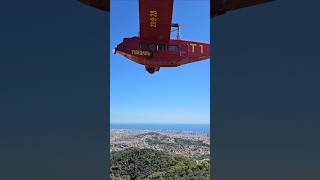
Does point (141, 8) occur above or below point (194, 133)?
above

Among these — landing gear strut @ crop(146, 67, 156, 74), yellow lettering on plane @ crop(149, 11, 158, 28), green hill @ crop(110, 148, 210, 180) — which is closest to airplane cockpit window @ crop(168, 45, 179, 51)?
landing gear strut @ crop(146, 67, 156, 74)

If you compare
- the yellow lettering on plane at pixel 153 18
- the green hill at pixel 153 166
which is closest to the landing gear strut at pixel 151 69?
the green hill at pixel 153 166

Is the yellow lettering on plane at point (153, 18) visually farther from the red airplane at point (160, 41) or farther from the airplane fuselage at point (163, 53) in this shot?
the airplane fuselage at point (163, 53)

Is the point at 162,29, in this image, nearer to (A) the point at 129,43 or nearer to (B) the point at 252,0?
(B) the point at 252,0

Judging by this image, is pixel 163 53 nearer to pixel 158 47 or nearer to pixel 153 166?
pixel 158 47

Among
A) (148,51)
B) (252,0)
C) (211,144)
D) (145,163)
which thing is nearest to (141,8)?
Answer: (252,0)
